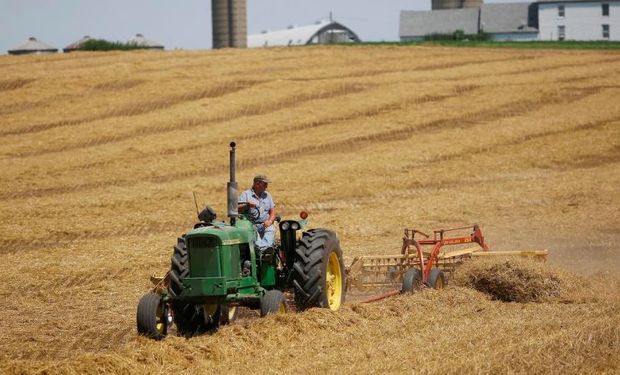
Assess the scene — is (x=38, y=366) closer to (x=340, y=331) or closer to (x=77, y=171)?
(x=340, y=331)

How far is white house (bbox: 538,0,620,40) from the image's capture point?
9531 centimetres

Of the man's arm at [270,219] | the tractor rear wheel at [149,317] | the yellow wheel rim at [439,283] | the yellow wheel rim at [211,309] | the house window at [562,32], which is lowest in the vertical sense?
the yellow wheel rim at [439,283]

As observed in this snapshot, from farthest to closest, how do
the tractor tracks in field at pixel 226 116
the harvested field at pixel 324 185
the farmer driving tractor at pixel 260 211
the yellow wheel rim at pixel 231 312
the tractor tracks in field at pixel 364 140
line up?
the tractor tracks in field at pixel 226 116 → the tractor tracks in field at pixel 364 140 → the yellow wheel rim at pixel 231 312 → the farmer driving tractor at pixel 260 211 → the harvested field at pixel 324 185

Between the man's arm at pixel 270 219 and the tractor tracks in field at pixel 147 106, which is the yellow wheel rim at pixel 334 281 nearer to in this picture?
the man's arm at pixel 270 219

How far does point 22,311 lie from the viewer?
14.9 meters

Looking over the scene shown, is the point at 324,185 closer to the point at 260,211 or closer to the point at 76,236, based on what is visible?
the point at 76,236

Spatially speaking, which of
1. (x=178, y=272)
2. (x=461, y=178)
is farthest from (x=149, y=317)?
(x=461, y=178)

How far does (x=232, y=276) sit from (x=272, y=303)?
0.51 metres

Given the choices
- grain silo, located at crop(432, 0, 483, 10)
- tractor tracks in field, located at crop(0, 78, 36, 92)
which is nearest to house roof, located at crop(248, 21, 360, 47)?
grain silo, located at crop(432, 0, 483, 10)

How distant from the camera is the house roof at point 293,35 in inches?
4710

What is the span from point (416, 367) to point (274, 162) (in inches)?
805

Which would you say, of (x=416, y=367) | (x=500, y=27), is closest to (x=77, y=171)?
(x=416, y=367)

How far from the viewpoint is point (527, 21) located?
3910 inches

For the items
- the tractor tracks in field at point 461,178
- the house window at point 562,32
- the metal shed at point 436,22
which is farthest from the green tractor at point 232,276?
the metal shed at point 436,22
